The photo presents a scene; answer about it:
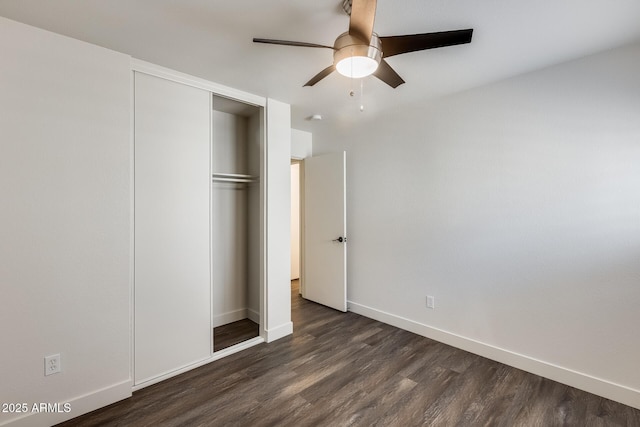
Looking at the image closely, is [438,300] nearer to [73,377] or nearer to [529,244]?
[529,244]

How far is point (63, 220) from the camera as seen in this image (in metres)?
1.91

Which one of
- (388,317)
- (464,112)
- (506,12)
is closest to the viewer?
(506,12)

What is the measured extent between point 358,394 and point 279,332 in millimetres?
1177

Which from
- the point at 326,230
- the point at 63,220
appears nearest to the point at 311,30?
the point at 63,220

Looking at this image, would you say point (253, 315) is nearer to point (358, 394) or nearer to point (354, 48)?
point (358, 394)

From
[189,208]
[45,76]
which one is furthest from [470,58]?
[45,76]

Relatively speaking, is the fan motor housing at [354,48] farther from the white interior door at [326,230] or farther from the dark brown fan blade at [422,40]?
the white interior door at [326,230]

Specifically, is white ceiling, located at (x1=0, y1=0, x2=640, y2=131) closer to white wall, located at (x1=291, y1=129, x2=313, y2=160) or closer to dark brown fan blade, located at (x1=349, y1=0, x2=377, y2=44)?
dark brown fan blade, located at (x1=349, y1=0, x2=377, y2=44)

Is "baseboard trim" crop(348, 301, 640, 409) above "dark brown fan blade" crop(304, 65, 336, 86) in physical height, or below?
below

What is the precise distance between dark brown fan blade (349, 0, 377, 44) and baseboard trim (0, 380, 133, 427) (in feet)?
9.01

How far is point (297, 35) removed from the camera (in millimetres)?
1904

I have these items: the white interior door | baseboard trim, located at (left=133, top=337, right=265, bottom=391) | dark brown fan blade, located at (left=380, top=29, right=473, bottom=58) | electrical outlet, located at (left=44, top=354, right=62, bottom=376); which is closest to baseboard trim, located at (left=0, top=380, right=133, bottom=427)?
baseboard trim, located at (left=133, top=337, right=265, bottom=391)

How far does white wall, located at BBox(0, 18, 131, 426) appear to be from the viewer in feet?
5.74

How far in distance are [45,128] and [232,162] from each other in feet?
5.91
